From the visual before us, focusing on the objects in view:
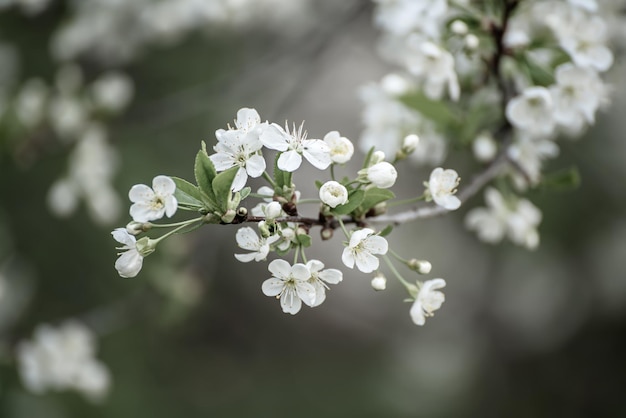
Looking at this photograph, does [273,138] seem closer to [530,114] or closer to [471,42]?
[471,42]

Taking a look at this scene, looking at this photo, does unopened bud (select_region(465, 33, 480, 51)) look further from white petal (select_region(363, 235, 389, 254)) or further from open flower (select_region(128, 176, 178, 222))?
open flower (select_region(128, 176, 178, 222))

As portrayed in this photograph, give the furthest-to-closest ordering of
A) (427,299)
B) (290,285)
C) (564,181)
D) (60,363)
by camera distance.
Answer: (60,363), (564,181), (427,299), (290,285)

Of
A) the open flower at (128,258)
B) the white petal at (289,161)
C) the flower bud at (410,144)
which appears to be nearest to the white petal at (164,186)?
the open flower at (128,258)

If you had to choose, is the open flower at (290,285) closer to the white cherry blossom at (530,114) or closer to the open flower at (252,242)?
the open flower at (252,242)

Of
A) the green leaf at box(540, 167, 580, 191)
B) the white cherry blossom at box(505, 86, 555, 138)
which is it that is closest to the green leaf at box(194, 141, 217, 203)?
the white cherry blossom at box(505, 86, 555, 138)

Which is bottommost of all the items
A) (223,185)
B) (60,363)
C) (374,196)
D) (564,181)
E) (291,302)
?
(60,363)

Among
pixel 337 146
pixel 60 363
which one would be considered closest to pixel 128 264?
pixel 337 146

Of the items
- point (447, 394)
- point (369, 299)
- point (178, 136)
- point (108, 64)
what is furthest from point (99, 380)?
point (369, 299)
